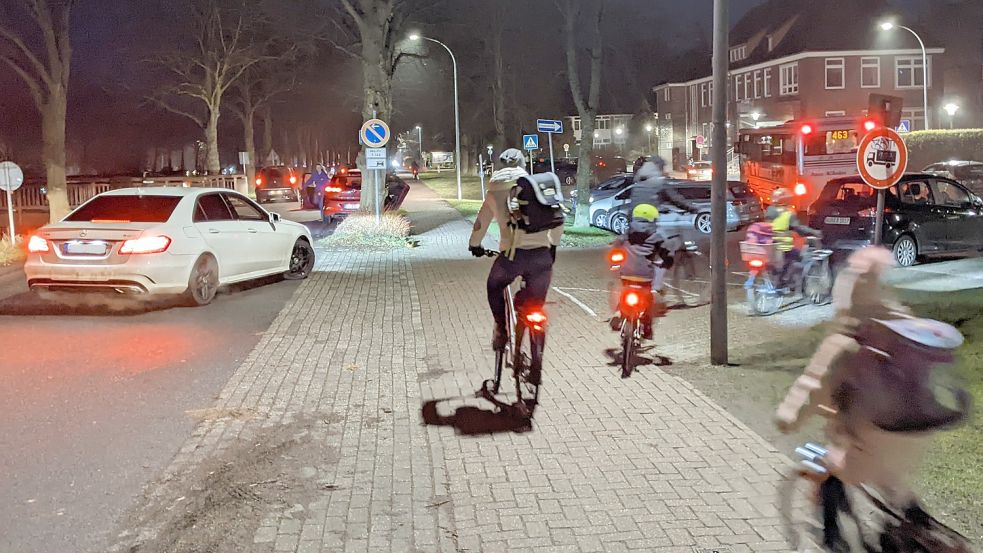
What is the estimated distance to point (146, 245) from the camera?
11242 mm

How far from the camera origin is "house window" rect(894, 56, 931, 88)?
54.8 m

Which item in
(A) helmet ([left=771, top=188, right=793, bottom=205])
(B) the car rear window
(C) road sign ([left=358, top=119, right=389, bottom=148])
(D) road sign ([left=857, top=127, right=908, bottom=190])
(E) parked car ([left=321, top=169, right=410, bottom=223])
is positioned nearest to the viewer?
(D) road sign ([left=857, top=127, right=908, bottom=190])

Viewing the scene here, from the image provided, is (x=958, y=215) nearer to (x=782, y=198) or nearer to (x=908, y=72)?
(x=782, y=198)

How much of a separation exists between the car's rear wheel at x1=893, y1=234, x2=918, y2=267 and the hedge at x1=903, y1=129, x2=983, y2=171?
92.6 feet

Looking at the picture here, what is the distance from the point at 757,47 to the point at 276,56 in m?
33.9

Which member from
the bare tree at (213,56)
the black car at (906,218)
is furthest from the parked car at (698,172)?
the black car at (906,218)

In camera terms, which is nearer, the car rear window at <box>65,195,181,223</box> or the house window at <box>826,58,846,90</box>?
the car rear window at <box>65,195,181,223</box>

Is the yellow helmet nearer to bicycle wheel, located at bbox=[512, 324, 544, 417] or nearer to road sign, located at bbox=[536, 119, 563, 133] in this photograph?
bicycle wheel, located at bbox=[512, 324, 544, 417]

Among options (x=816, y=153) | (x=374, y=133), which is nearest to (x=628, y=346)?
(x=374, y=133)

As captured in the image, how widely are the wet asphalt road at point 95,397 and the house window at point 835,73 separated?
49.2 meters

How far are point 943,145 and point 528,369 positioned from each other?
4030cm

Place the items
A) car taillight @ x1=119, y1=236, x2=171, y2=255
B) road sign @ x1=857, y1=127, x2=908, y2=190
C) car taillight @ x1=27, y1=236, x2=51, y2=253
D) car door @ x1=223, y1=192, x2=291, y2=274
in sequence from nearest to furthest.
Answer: road sign @ x1=857, y1=127, x2=908, y2=190 → car taillight @ x1=119, y1=236, x2=171, y2=255 → car taillight @ x1=27, y1=236, x2=51, y2=253 → car door @ x1=223, y1=192, x2=291, y2=274

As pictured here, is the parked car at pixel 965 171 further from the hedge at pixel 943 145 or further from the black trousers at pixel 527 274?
the black trousers at pixel 527 274

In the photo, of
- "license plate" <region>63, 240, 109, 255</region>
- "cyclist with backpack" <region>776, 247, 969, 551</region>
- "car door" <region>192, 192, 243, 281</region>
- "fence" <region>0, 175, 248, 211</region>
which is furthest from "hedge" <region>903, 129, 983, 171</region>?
"cyclist with backpack" <region>776, 247, 969, 551</region>
